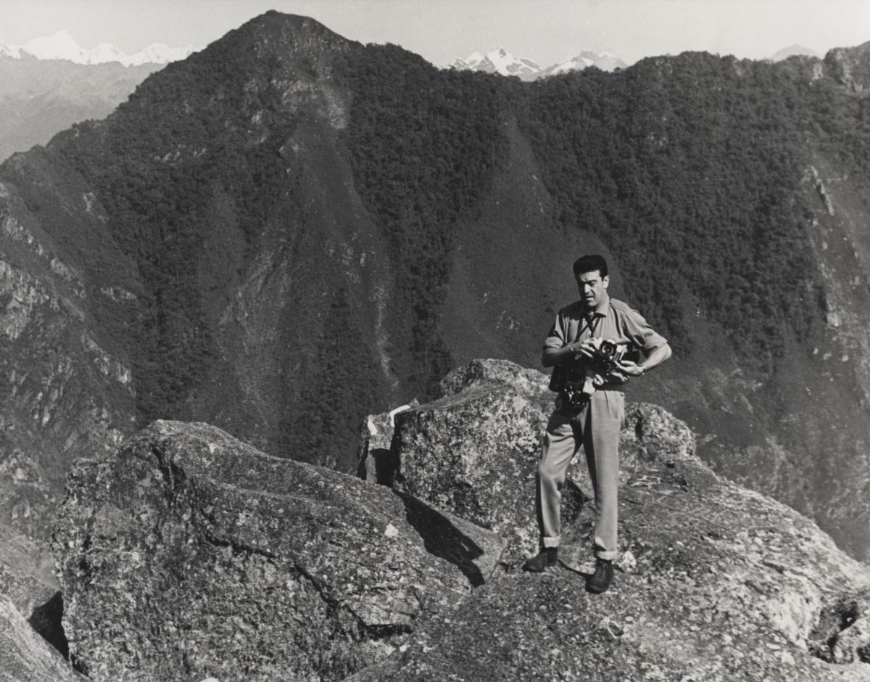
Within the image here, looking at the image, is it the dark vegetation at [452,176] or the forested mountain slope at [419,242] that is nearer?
the forested mountain slope at [419,242]

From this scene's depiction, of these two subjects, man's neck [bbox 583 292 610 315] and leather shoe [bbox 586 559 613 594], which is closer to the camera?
leather shoe [bbox 586 559 613 594]

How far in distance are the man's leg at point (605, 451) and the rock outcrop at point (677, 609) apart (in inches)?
32.3

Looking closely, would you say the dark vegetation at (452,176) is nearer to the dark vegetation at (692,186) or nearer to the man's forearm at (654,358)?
the dark vegetation at (692,186)

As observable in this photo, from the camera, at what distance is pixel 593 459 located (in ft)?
38.7

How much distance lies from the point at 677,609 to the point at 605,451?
2.19 meters

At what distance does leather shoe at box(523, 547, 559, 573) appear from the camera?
1188cm

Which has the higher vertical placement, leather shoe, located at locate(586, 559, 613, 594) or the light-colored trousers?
the light-colored trousers

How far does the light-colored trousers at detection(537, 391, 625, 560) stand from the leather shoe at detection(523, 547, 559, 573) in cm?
9

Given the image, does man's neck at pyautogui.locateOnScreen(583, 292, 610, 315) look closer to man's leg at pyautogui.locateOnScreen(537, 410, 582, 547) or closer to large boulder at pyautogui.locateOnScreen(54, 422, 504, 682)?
man's leg at pyautogui.locateOnScreen(537, 410, 582, 547)

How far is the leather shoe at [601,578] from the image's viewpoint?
11.4 metres

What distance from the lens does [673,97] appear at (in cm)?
14662

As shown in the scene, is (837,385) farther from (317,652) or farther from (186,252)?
(317,652)

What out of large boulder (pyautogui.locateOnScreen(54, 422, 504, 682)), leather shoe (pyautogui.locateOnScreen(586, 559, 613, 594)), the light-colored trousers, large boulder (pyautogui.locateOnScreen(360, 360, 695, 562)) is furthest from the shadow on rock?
leather shoe (pyautogui.locateOnScreen(586, 559, 613, 594))

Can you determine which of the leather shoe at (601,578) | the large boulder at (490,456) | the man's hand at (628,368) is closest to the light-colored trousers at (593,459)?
the leather shoe at (601,578)
